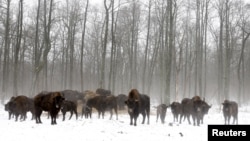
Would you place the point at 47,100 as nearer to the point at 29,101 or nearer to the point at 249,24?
the point at 29,101

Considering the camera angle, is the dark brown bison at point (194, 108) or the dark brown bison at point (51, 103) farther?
the dark brown bison at point (194, 108)

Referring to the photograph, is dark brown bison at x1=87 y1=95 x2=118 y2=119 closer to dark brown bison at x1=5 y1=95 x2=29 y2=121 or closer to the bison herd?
the bison herd

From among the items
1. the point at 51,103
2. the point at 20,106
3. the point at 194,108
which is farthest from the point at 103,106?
the point at 194,108

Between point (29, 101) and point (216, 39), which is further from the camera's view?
point (216, 39)

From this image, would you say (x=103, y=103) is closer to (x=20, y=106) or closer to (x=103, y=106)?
(x=103, y=106)

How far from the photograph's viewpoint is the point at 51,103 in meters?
16.9

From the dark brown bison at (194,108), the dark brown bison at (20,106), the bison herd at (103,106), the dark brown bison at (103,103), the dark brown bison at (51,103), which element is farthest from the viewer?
the dark brown bison at (103,103)

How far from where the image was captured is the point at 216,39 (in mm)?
47281

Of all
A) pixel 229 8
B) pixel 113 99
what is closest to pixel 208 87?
pixel 229 8

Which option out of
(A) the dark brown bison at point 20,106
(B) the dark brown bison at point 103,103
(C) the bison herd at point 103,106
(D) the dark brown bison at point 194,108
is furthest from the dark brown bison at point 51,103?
(D) the dark brown bison at point 194,108

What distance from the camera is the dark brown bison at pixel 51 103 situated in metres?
16.7

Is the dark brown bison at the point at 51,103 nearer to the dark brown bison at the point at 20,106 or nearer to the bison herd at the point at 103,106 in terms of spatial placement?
the bison herd at the point at 103,106

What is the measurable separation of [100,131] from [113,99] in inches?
347

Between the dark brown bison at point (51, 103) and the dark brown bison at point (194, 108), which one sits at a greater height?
the dark brown bison at point (51, 103)
